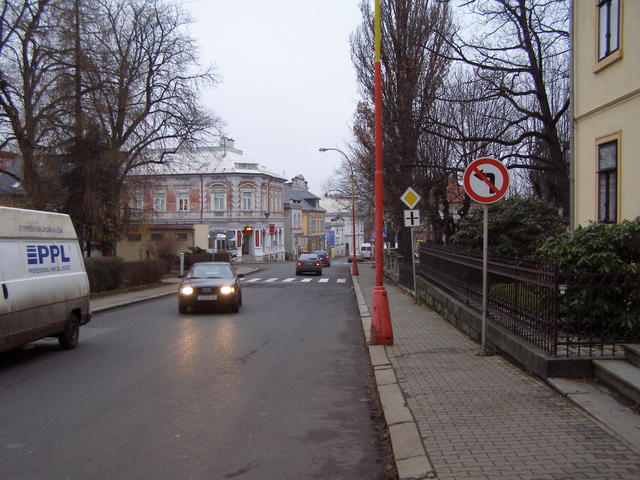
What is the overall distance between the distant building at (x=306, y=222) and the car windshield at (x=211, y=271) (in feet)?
203

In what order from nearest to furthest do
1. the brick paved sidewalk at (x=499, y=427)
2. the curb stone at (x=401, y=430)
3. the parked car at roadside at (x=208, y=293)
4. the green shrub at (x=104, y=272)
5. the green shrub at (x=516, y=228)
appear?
the brick paved sidewalk at (x=499, y=427), the curb stone at (x=401, y=430), the green shrub at (x=516, y=228), the parked car at roadside at (x=208, y=293), the green shrub at (x=104, y=272)

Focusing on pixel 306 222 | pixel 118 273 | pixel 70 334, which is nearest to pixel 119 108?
pixel 118 273

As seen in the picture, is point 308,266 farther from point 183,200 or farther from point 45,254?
point 45,254

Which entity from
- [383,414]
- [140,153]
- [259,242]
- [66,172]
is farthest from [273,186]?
[383,414]

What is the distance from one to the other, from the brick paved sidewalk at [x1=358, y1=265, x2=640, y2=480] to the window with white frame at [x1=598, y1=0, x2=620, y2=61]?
22.9 ft

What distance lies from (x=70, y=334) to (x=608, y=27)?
39.5ft

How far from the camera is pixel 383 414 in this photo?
6.31m

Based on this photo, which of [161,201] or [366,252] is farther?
[366,252]

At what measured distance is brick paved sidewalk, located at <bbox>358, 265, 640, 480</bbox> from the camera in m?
4.40

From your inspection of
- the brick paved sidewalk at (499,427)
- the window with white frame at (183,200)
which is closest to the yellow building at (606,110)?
the brick paved sidewalk at (499,427)

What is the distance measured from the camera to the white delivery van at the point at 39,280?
8.78 m

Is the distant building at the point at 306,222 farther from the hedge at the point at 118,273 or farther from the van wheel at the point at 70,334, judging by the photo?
the van wheel at the point at 70,334

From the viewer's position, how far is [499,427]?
17.8 feet

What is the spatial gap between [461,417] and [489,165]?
14.5ft
